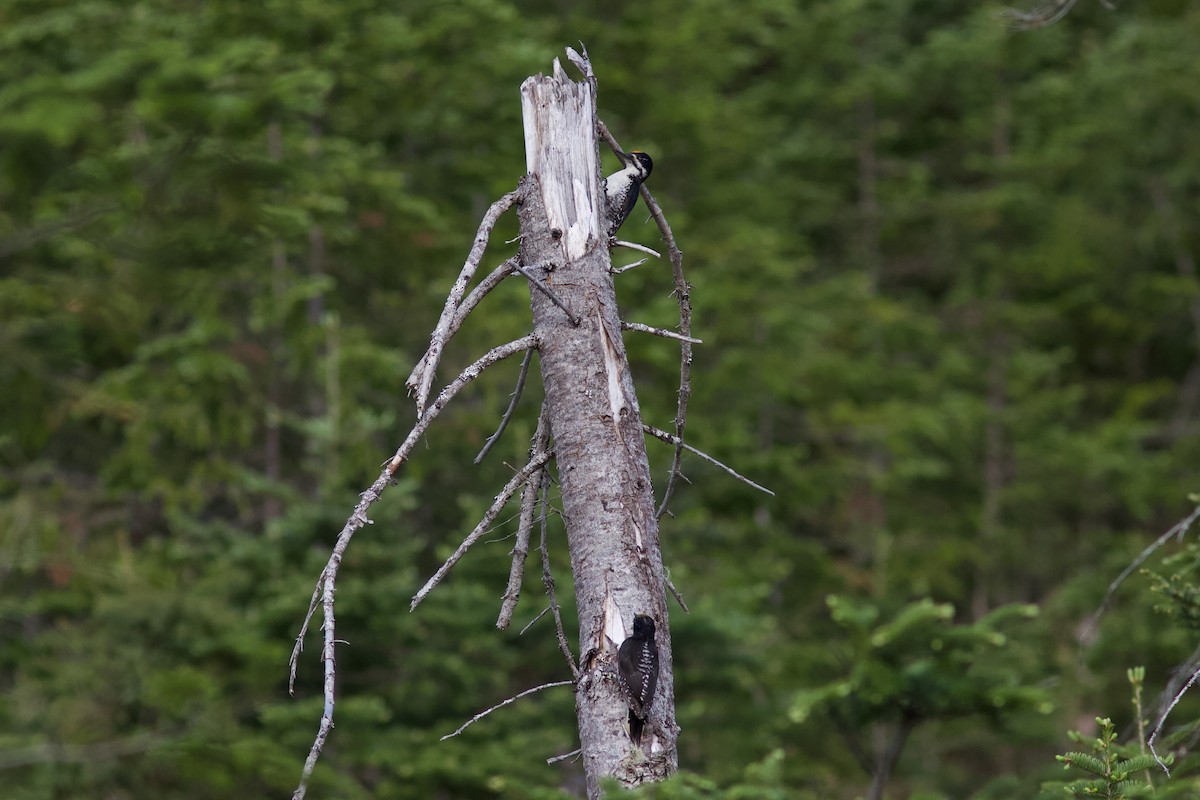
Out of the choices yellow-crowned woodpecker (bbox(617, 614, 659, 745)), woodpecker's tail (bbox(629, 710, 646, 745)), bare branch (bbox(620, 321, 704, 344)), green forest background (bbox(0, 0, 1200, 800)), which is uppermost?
green forest background (bbox(0, 0, 1200, 800))

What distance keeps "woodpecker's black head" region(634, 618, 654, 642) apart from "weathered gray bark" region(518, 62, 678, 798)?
28 millimetres

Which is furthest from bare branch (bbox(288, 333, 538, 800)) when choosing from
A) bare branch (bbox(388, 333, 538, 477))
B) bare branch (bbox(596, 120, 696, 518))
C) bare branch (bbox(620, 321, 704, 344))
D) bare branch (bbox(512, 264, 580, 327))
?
bare branch (bbox(596, 120, 696, 518))

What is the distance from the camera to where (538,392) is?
11.1 metres

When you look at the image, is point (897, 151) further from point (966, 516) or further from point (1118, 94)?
point (966, 516)

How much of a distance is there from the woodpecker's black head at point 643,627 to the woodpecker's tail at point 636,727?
9.0 inches

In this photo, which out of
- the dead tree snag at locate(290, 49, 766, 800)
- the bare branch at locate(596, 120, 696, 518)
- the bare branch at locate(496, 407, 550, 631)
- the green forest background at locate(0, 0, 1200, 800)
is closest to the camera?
the dead tree snag at locate(290, 49, 766, 800)

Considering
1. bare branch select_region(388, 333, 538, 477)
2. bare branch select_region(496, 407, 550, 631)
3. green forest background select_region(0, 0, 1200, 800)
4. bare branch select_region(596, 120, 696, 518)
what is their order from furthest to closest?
1. green forest background select_region(0, 0, 1200, 800)
2. bare branch select_region(596, 120, 696, 518)
3. bare branch select_region(496, 407, 550, 631)
4. bare branch select_region(388, 333, 538, 477)

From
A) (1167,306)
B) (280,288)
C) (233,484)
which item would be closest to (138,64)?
(280,288)

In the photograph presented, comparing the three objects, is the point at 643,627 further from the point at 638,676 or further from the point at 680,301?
the point at 680,301

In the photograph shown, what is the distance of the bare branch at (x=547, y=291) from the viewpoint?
142 inches

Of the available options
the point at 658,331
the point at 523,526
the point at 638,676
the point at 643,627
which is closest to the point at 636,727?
the point at 638,676

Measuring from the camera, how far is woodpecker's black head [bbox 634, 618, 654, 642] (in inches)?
138

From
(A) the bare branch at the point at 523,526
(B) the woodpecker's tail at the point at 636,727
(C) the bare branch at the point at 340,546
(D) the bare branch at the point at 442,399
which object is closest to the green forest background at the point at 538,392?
(B) the woodpecker's tail at the point at 636,727

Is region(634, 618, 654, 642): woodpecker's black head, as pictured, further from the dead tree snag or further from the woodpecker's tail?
the woodpecker's tail
